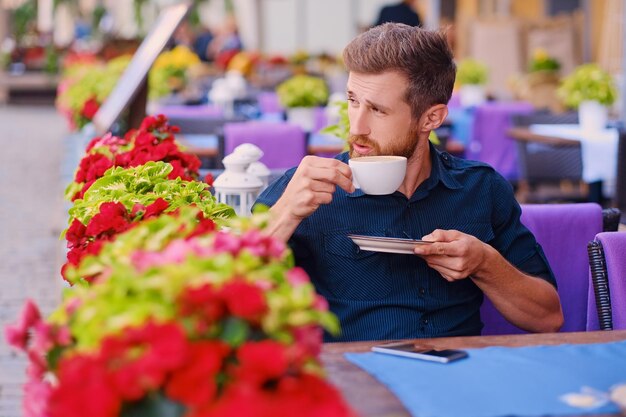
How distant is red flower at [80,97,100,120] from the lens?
6711mm

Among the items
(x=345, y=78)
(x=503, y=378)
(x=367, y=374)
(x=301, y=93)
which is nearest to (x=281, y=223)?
(x=367, y=374)

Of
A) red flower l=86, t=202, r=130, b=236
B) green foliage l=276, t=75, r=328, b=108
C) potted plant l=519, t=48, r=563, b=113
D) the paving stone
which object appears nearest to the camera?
red flower l=86, t=202, r=130, b=236

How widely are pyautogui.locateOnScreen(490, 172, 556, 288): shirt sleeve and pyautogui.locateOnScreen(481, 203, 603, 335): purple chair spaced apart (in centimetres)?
26

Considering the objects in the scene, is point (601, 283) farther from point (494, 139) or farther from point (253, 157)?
point (494, 139)

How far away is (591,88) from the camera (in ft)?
22.3

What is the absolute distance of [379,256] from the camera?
7.77ft

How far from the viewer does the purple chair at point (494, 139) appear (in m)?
7.93

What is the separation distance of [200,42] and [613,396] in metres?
18.9

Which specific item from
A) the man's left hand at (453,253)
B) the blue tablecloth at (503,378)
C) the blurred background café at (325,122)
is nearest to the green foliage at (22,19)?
the blurred background café at (325,122)

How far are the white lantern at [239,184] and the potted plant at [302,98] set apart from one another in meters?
3.70

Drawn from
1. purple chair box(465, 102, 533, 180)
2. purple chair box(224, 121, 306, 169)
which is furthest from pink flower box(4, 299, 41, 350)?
purple chair box(465, 102, 533, 180)

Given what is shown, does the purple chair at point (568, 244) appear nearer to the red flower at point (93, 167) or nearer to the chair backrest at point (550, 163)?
the red flower at point (93, 167)

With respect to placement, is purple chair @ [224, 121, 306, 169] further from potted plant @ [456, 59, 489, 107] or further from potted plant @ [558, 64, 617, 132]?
potted plant @ [456, 59, 489, 107]

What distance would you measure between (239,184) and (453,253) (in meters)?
0.97
